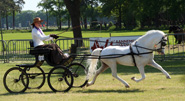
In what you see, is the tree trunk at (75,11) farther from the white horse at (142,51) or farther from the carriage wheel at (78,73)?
the white horse at (142,51)

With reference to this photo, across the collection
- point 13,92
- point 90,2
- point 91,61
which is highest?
point 90,2

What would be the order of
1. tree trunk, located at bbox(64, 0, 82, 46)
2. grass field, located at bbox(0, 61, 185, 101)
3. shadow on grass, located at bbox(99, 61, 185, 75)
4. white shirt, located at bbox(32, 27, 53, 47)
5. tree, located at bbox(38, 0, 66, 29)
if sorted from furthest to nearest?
tree, located at bbox(38, 0, 66, 29), tree trunk, located at bbox(64, 0, 82, 46), shadow on grass, located at bbox(99, 61, 185, 75), white shirt, located at bbox(32, 27, 53, 47), grass field, located at bbox(0, 61, 185, 101)

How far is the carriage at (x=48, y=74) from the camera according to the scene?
10971mm

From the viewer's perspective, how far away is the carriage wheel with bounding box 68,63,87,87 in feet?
37.4

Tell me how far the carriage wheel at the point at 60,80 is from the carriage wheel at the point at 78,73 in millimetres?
286

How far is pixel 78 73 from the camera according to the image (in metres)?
A: 11.8

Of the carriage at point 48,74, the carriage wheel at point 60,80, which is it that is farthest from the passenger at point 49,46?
the carriage wheel at point 60,80

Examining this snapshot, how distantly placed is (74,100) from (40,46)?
2.26 m

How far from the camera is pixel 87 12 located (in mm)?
107688

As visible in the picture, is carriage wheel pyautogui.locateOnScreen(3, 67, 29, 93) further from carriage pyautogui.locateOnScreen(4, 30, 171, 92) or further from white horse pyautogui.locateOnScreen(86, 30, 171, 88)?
white horse pyautogui.locateOnScreen(86, 30, 171, 88)

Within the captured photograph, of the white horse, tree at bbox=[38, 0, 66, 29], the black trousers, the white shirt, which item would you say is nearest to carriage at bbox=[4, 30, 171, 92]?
the white horse

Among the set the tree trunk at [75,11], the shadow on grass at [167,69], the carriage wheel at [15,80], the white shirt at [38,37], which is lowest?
the shadow on grass at [167,69]

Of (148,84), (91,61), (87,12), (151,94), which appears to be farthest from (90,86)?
(87,12)

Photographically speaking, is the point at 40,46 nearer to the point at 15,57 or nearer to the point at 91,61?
the point at 91,61
